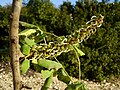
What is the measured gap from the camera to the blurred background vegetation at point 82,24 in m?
9.59

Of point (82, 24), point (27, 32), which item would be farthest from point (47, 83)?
point (82, 24)

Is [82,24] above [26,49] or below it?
above

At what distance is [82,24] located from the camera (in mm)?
9727

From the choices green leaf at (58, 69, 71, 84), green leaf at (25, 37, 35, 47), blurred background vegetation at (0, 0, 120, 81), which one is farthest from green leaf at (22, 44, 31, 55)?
blurred background vegetation at (0, 0, 120, 81)

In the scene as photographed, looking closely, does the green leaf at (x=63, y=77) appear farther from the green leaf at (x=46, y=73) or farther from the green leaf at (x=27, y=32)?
the green leaf at (x=27, y=32)

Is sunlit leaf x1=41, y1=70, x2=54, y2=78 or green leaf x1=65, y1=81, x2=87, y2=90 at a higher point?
sunlit leaf x1=41, y1=70, x2=54, y2=78

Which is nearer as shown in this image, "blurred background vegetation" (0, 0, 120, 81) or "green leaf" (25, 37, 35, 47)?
"green leaf" (25, 37, 35, 47)

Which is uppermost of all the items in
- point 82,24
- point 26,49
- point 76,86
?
point 82,24

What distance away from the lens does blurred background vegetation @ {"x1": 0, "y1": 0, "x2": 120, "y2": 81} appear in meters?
9.59

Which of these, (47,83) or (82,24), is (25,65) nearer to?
(47,83)

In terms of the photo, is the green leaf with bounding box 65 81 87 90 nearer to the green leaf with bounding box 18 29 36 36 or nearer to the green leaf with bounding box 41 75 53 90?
the green leaf with bounding box 41 75 53 90

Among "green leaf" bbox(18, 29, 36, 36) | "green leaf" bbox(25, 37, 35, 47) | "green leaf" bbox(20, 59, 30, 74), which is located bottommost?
"green leaf" bbox(20, 59, 30, 74)

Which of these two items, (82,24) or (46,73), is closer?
(46,73)

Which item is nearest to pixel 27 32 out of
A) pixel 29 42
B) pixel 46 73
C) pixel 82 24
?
pixel 29 42
